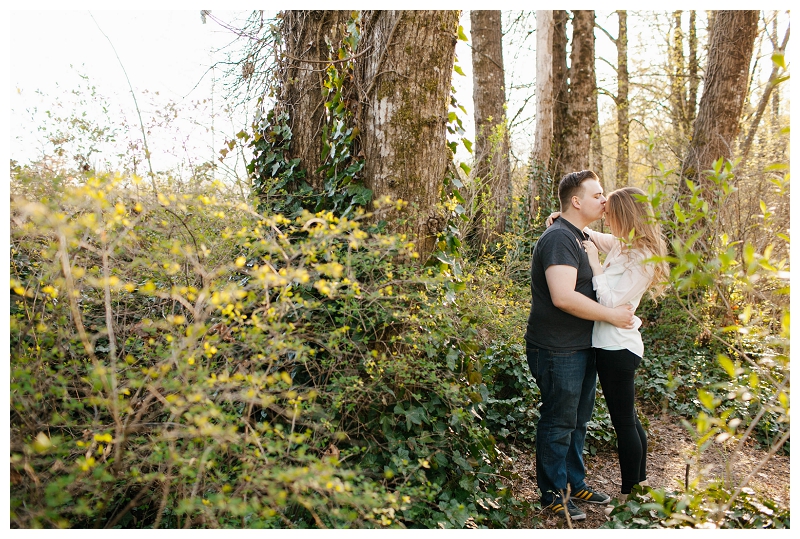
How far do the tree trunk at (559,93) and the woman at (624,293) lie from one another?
4.81 metres

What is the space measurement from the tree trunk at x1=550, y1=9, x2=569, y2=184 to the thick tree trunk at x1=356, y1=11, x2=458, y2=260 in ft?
15.9

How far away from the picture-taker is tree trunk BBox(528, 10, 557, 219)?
7.83 metres

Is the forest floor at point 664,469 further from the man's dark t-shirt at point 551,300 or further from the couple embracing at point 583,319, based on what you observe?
the man's dark t-shirt at point 551,300

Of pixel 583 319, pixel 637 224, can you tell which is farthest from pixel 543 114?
pixel 583 319

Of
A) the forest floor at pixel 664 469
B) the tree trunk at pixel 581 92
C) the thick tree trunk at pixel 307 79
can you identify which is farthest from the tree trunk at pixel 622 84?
the thick tree trunk at pixel 307 79

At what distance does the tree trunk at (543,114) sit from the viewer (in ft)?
25.7

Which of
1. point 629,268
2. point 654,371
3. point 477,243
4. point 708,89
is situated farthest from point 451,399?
point 708,89

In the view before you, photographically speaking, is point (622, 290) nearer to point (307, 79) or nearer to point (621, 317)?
point (621, 317)

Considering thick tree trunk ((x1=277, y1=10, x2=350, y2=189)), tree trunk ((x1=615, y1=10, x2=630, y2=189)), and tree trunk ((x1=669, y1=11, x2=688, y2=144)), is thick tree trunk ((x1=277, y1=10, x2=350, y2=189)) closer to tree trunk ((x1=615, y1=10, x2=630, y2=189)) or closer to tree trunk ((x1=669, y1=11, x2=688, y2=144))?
tree trunk ((x1=669, y1=11, x2=688, y2=144))

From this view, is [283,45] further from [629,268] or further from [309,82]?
[629,268]

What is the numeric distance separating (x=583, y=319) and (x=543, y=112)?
5.60m

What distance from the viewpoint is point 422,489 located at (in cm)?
260

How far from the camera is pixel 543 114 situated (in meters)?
7.97
